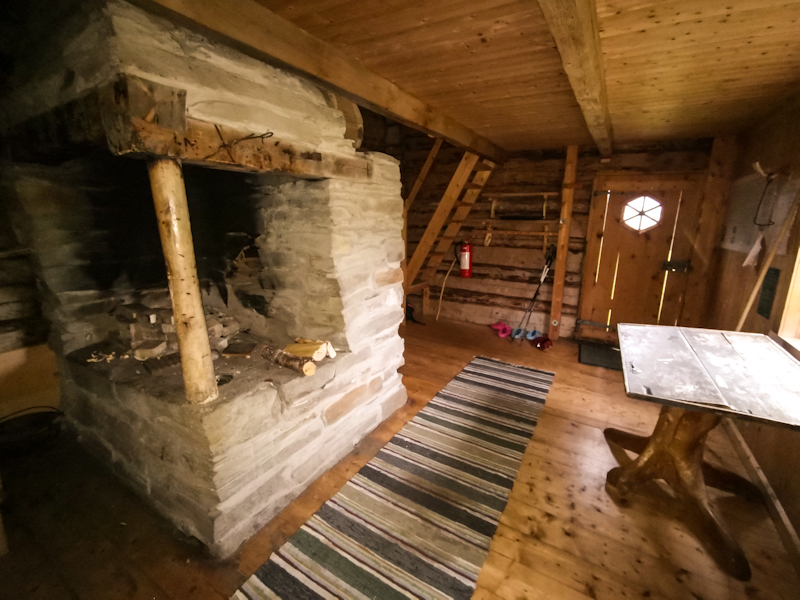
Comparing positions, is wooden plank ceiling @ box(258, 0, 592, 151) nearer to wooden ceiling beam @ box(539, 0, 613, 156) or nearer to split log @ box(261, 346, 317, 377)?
wooden ceiling beam @ box(539, 0, 613, 156)

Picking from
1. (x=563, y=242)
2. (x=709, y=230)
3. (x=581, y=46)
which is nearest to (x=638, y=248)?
(x=709, y=230)

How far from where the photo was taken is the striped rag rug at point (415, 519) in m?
1.52

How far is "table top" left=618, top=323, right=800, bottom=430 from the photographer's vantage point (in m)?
1.39

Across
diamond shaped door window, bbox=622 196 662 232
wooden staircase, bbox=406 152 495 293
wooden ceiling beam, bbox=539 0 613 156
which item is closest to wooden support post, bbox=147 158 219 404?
wooden ceiling beam, bbox=539 0 613 156

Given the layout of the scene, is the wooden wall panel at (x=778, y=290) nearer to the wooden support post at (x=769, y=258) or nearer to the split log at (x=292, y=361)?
the wooden support post at (x=769, y=258)

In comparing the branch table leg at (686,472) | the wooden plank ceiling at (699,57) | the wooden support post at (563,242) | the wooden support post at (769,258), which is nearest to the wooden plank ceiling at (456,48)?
the wooden plank ceiling at (699,57)

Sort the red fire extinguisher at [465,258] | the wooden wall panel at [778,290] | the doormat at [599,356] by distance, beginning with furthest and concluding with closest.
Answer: the red fire extinguisher at [465,258] → the doormat at [599,356] → the wooden wall panel at [778,290]

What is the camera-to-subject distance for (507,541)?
1.74 m

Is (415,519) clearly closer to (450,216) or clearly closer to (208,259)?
(208,259)

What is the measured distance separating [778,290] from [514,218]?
2.62 metres

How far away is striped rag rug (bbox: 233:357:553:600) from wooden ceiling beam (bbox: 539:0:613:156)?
2.26 m

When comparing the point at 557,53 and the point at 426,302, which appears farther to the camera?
the point at 426,302

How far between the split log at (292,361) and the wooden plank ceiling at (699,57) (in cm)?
210

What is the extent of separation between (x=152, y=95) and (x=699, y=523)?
3.08 meters
